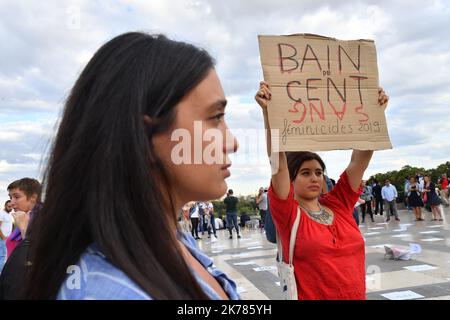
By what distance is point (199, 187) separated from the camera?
1032mm

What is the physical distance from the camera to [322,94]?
2344 mm

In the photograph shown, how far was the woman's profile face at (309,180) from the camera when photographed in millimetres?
2596

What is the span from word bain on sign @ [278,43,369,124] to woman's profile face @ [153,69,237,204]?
126 cm

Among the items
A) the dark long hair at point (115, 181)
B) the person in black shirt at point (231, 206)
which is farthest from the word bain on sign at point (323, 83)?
the person in black shirt at point (231, 206)

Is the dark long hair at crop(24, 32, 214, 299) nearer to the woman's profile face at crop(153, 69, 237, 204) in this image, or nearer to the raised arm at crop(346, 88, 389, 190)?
the woman's profile face at crop(153, 69, 237, 204)

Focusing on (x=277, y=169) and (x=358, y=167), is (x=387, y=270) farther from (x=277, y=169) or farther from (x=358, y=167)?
(x=277, y=169)

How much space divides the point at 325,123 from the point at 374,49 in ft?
2.02

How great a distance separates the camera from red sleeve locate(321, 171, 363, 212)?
103 inches

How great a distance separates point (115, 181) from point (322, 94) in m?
1.75

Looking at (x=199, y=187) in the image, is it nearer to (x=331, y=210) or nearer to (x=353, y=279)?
(x=353, y=279)

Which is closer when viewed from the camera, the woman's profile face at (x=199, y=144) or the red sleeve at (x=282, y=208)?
the woman's profile face at (x=199, y=144)

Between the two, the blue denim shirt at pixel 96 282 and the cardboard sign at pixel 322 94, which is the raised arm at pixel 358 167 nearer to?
the cardboard sign at pixel 322 94

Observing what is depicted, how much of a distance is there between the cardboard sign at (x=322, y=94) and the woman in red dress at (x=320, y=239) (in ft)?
0.30

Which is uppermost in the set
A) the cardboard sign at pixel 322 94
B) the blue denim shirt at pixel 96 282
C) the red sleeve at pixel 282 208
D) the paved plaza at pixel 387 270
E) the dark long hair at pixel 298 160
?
the cardboard sign at pixel 322 94
